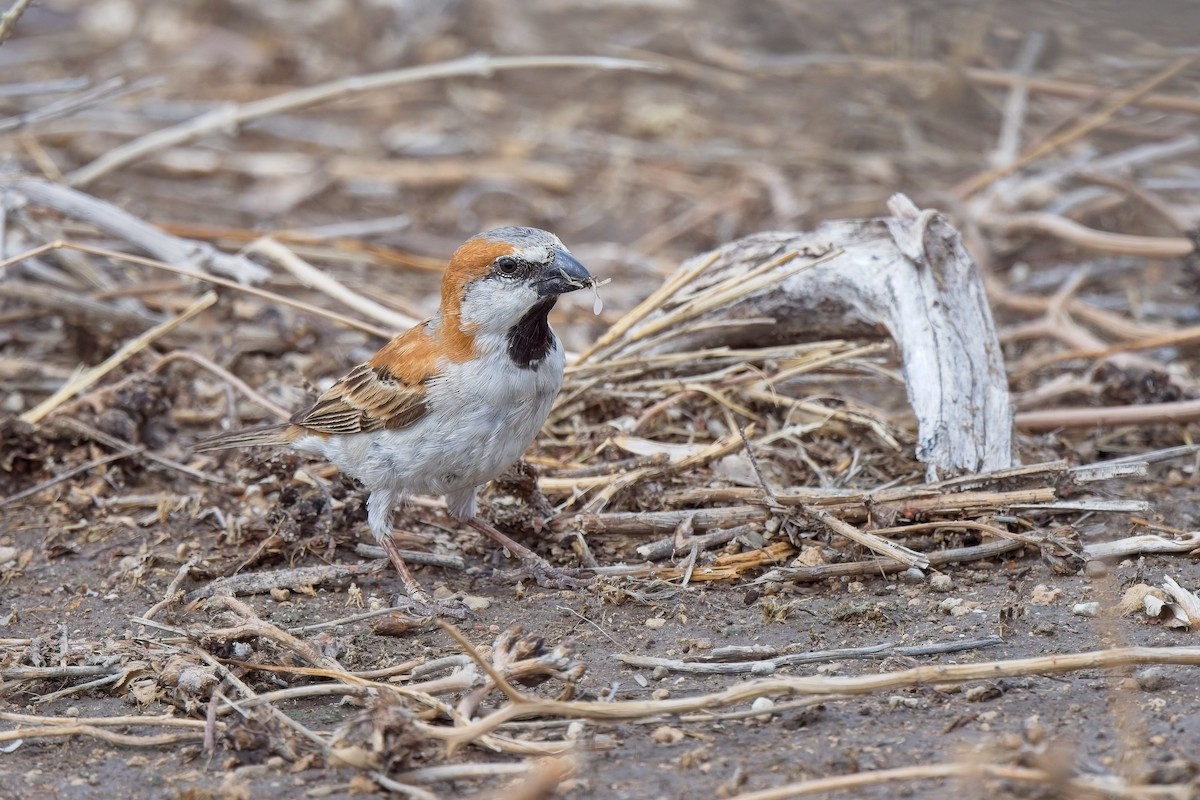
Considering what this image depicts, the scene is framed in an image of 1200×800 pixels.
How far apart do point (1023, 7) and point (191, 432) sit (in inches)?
250

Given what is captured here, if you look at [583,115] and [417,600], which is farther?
[583,115]

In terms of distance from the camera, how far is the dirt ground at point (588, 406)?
11.7 ft

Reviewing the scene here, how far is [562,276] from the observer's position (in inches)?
184

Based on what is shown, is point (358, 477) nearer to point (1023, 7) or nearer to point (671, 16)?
point (1023, 7)

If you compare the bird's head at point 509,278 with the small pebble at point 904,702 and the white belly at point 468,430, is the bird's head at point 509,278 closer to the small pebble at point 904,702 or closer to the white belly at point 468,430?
the white belly at point 468,430

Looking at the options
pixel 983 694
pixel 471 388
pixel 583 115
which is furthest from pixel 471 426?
pixel 583 115

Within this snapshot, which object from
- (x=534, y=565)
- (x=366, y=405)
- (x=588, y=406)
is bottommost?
(x=534, y=565)

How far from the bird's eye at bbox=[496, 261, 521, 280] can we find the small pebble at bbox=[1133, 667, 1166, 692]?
2504 millimetres

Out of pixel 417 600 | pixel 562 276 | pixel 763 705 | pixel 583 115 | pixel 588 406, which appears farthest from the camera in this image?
pixel 583 115

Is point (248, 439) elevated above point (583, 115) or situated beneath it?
situated beneath

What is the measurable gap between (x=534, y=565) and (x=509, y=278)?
1093mm

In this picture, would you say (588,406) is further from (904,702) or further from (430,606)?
(904,702)

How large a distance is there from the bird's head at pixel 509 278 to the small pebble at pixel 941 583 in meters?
1.62

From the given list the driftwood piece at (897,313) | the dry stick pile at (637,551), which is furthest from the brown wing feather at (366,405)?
the driftwood piece at (897,313)
